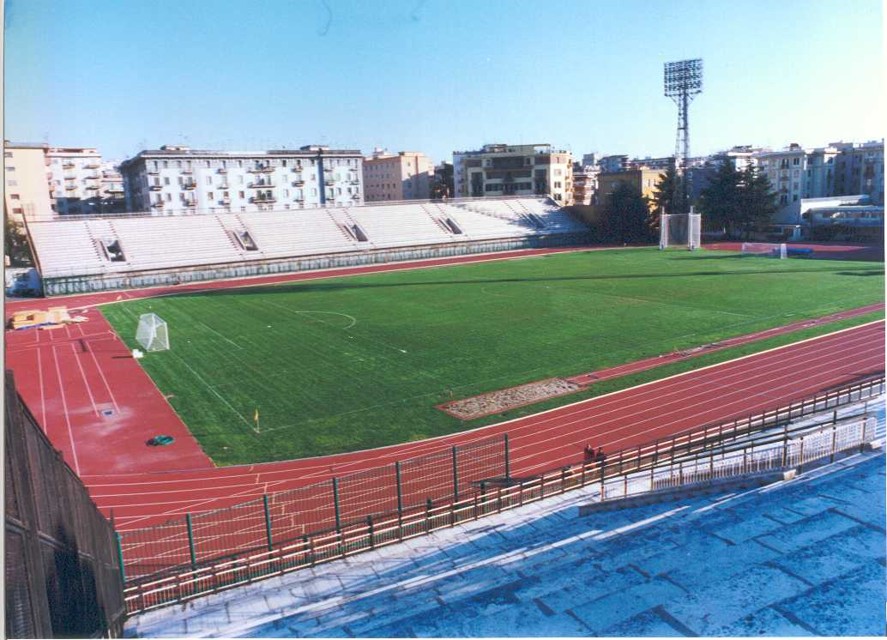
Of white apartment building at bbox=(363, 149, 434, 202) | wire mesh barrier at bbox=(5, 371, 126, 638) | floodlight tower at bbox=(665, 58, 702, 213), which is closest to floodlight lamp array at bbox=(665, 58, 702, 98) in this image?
floodlight tower at bbox=(665, 58, 702, 213)

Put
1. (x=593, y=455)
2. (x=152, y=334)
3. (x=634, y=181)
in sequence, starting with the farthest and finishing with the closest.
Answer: (x=634, y=181) < (x=152, y=334) < (x=593, y=455)

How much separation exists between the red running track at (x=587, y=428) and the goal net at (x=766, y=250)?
23.7 metres

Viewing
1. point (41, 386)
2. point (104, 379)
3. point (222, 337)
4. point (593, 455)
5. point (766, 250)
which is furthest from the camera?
point (766, 250)

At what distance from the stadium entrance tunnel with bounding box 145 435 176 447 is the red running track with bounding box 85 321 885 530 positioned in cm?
146

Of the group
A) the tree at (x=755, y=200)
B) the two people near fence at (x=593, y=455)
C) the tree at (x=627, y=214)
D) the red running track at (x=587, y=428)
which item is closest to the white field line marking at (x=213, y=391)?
the red running track at (x=587, y=428)

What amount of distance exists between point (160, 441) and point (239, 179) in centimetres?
4788

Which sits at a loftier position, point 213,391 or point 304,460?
point 213,391

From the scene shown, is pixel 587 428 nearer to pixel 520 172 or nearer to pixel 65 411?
pixel 65 411

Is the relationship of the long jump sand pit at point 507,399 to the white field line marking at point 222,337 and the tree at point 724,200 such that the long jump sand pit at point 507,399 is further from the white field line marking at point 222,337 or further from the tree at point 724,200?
the tree at point 724,200

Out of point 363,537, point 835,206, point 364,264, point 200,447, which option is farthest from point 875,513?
point 835,206

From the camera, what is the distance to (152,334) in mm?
21734

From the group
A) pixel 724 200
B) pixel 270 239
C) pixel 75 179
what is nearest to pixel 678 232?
pixel 724 200

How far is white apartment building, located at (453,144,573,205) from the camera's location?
67.1m

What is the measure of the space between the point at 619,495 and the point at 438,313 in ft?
58.4
